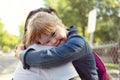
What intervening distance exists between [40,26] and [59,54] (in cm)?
20

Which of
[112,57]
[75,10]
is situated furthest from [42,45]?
[75,10]

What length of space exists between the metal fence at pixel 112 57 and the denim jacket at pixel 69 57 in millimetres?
3152

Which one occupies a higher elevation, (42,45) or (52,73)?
(42,45)

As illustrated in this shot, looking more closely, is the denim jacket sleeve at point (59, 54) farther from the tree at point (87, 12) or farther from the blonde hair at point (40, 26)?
the tree at point (87, 12)

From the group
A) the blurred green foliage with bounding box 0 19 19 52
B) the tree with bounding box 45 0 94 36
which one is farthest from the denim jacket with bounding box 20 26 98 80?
the blurred green foliage with bounding box 0 19 19 52

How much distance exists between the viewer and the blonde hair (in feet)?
6.93

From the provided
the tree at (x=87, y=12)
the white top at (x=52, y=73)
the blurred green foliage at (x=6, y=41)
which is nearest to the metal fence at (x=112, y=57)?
the white top at (x=52, y=73)

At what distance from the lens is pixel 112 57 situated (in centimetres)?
658

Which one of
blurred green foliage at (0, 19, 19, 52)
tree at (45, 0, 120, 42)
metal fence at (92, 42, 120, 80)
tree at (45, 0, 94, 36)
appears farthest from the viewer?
blurred green foliage at (0, 19, 19, 52)

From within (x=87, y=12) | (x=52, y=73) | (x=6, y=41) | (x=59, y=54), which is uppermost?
(x=59, y=54)

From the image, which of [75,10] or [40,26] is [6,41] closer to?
[75,10]

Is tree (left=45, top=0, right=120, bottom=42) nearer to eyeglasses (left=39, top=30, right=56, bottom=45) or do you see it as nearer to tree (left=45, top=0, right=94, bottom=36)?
tree (left=45, top=0, right=94, bottom=36)

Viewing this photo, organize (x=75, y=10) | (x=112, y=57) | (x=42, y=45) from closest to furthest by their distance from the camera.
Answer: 1. (x=42, y=45)
2. (x=112, y=57)
3. (x=75, y=10)

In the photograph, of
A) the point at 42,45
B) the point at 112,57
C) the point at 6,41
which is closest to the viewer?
the point at 42,45
